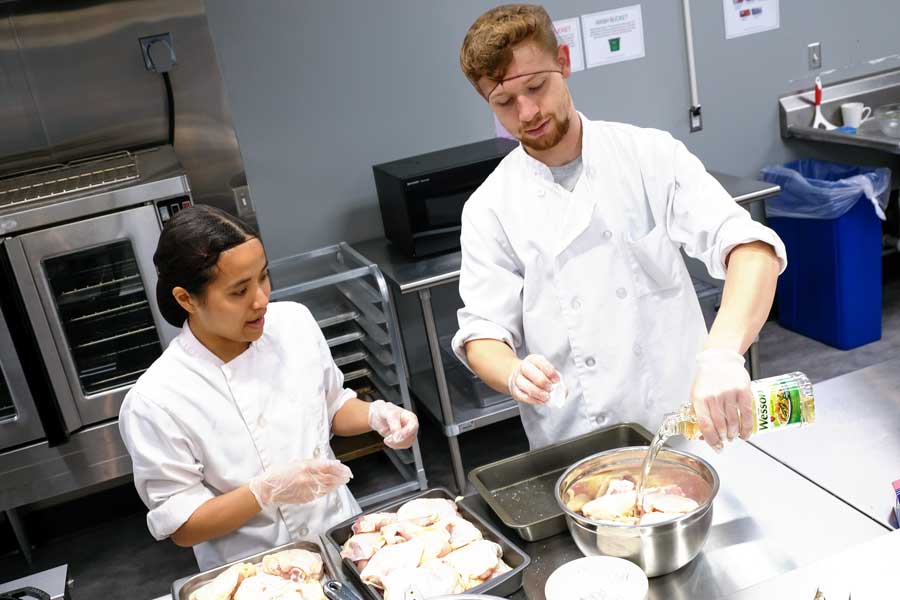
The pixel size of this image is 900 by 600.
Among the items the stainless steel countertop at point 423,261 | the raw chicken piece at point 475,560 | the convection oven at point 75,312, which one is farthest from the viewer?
the stainless steel countertop at point 423,261

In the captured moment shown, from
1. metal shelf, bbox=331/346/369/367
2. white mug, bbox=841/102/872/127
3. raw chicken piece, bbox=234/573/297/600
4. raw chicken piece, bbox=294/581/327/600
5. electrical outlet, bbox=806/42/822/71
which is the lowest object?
metal shelf, bbox=331/346/369/367

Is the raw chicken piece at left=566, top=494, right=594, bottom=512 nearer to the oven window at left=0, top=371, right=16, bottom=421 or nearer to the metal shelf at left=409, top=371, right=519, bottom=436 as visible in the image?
the metal shelf at left=409, top=371, right=519, bottom=436

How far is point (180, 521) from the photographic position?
5.62 feet

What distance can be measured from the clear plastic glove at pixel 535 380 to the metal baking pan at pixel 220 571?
45cm

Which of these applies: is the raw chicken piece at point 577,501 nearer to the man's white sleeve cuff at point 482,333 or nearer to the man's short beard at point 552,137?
the man's white sleeve cuff at point 482,333

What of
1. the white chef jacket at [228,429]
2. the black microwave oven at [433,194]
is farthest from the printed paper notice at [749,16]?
the white chef jacket at [228,429]

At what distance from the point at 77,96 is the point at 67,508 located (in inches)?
68.3

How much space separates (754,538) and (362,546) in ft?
2.10

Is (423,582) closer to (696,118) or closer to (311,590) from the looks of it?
(311,590)

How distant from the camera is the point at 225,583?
57.8 inches

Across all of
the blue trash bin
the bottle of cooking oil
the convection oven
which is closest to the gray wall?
the blue trash bin

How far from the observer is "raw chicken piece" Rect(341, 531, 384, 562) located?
4.77 feet

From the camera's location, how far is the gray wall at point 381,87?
3.61m

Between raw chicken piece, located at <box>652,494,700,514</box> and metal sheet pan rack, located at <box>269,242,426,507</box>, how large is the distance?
1.81 meters
